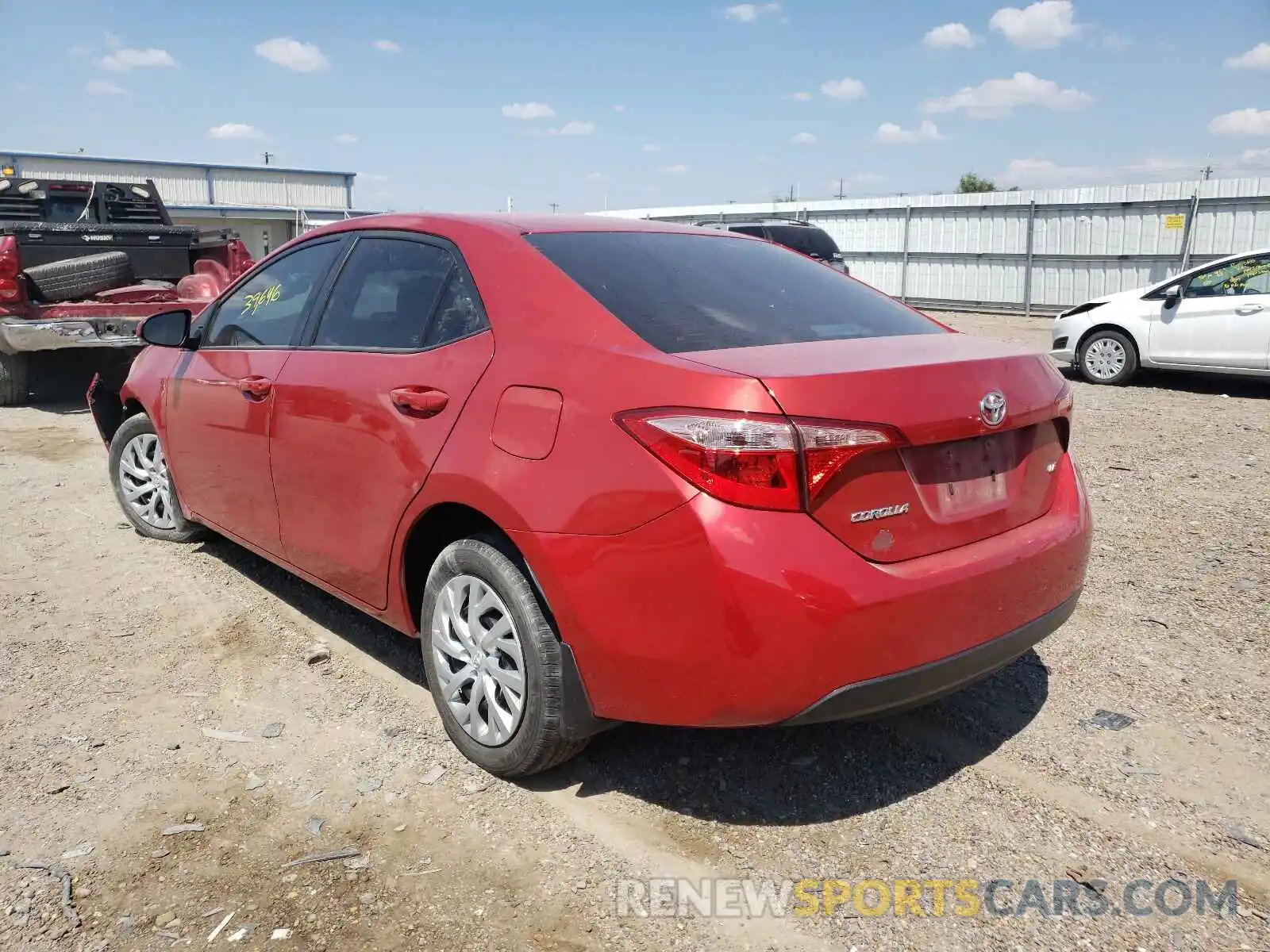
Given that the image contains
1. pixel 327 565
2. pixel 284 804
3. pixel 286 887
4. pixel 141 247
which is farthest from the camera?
pixel 141 247

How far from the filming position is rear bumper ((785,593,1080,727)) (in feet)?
7.75

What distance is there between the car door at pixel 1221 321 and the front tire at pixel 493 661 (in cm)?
937

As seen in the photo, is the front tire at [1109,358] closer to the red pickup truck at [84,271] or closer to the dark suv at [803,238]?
the dark suv at [803,238]

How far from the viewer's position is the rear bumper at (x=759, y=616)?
2.28 m

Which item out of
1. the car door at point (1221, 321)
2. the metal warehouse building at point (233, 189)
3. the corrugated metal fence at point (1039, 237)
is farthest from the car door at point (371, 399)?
the metal warehouse building at point (233, 189)

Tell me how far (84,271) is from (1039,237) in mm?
17702

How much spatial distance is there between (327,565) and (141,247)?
795 centimetres

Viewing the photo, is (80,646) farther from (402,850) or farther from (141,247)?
(141,247)

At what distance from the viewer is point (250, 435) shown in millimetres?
3855

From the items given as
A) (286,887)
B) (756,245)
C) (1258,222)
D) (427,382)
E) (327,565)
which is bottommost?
(286,887)

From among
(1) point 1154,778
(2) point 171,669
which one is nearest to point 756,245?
(1) point 1154,778

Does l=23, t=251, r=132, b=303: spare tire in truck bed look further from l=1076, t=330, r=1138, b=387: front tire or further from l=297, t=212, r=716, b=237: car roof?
l=1076, t=330, r=1138, b=387: front tire

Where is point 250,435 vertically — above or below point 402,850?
above

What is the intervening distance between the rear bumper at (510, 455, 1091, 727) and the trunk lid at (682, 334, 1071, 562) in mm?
69
